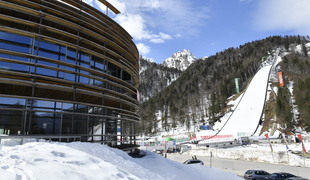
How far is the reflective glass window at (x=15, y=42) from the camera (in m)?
12.7

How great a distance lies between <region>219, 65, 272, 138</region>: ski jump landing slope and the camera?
5619 centimetres

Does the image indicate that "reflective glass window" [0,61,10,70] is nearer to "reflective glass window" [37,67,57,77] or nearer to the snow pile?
"reflective glass window" [37,67,57,77]

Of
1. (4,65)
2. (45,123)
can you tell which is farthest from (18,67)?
(45,123)

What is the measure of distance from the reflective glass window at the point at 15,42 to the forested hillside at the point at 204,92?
78989 millimetres

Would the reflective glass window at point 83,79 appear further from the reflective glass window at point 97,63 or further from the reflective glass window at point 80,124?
the reflective glass window at point 80,124

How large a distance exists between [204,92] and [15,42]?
120 m

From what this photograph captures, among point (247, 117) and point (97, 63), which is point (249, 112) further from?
point (97, 63)

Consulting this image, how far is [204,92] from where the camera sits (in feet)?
409

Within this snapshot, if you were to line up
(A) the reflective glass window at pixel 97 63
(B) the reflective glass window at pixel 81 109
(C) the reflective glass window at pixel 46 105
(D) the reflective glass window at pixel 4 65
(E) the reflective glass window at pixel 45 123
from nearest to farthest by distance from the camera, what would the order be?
(D) the reflective glass window at pixel 4 65 < (E) the reflective glass window at pixel 45 123 < (C) the reflective glass window at pixel 46 105 < (B) the reflective glass window at pixel 81 109 < (A) the reflective glass window at pixel 97 63

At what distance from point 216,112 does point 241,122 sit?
1064 inches

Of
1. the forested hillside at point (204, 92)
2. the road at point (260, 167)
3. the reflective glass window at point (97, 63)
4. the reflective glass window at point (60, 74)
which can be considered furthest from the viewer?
the forested hillside at point (204, 92)

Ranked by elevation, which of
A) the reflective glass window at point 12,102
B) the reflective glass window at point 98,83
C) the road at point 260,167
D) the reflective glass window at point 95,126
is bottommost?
the road at point 260,167

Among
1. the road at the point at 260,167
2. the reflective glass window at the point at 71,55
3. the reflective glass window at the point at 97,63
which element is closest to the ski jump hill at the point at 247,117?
the road at the point at 260,167

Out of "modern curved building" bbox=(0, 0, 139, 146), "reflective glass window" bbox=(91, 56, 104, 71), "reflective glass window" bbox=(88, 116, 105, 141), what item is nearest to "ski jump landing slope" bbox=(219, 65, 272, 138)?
"reflective glass window" bbox=(88, 116, 105, 141)
